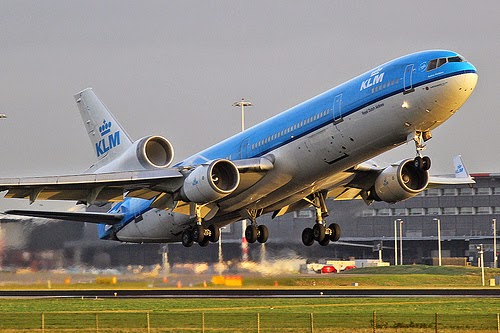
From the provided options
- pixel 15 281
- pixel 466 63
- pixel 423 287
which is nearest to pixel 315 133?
pixel 466 63

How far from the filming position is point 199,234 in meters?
45.0

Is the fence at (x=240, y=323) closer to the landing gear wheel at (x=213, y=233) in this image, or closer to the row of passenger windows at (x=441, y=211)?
the landing gear wheel at (x=213, y=233)

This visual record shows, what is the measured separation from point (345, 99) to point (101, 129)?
18196mm

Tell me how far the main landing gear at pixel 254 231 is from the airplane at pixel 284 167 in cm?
5

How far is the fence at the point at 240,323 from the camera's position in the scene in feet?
124

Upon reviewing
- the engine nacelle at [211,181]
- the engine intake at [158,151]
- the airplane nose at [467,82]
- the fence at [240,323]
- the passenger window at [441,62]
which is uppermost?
the passenger window at [441,62]

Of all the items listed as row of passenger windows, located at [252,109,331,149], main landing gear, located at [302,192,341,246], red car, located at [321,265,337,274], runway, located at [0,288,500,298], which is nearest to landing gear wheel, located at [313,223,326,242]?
main landing gear, located at [302,192,341,246]

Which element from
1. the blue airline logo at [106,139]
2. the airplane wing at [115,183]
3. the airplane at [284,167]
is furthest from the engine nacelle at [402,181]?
the blue airline logo at [106,139]

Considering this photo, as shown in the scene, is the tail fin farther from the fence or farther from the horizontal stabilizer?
the fence

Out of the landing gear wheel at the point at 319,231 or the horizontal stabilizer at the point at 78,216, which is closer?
the landing gear wheel at the point at 319,231

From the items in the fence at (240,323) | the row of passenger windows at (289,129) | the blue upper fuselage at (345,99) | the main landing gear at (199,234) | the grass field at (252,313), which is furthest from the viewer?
the main landing gear at (199,234)

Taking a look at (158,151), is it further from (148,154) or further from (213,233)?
(213,233)

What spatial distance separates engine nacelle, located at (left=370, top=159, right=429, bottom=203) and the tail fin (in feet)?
45.2

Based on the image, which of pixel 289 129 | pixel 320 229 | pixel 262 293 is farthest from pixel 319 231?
pixel 262 293
